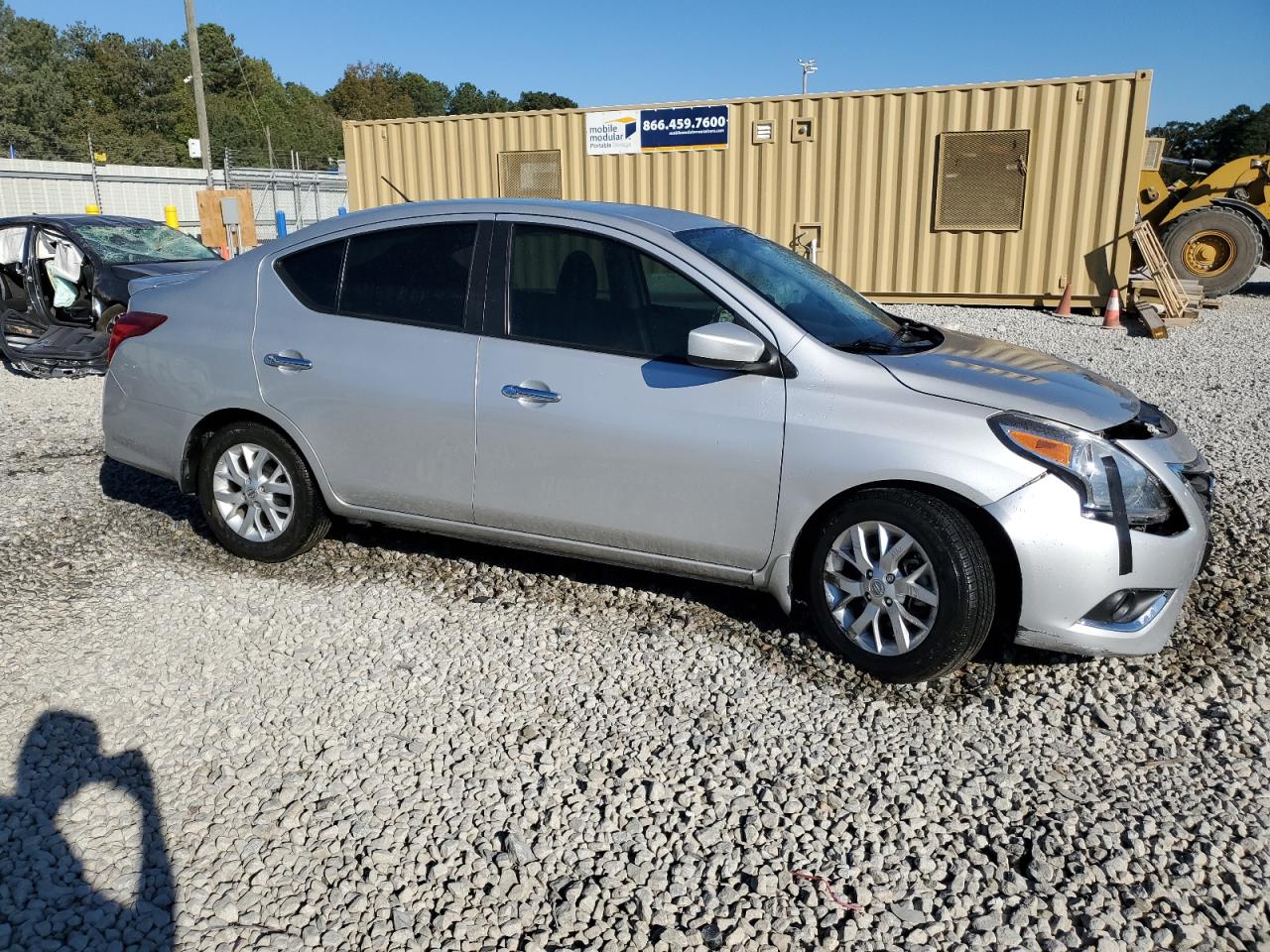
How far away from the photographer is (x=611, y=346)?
3.94 meters

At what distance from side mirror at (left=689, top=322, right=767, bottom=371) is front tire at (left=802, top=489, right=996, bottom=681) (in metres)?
0.64

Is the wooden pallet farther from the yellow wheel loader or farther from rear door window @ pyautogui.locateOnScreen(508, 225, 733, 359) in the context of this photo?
rear door window @ pyautogui.locateOnScreen(508, 225, 733, 359)

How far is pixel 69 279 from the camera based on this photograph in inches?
404

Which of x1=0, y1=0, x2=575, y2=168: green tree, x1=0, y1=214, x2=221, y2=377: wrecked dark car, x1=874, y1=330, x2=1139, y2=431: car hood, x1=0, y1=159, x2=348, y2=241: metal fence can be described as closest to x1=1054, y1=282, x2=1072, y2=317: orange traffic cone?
x1=874, y1=330, x2=1139, y2=431: car hood

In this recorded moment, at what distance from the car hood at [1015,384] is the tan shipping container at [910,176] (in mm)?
10309

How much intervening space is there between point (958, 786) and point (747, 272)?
212cm

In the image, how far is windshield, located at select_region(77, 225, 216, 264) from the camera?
1025 cm

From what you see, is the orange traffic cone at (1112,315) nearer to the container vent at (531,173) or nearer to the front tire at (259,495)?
the container vent at (531,173)

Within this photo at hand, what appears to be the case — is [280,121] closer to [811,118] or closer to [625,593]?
[811,118]

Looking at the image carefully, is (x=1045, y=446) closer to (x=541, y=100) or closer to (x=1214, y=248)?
(x=1214, y=248)

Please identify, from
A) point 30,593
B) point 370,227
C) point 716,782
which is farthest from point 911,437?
point 30,593

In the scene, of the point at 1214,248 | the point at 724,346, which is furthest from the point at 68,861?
the point at 1214,248

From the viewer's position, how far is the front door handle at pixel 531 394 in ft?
13.0

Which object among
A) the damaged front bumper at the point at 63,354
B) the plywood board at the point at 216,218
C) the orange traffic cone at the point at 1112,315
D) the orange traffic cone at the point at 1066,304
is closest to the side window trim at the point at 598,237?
the damaged front bumper at the point at 63,354
